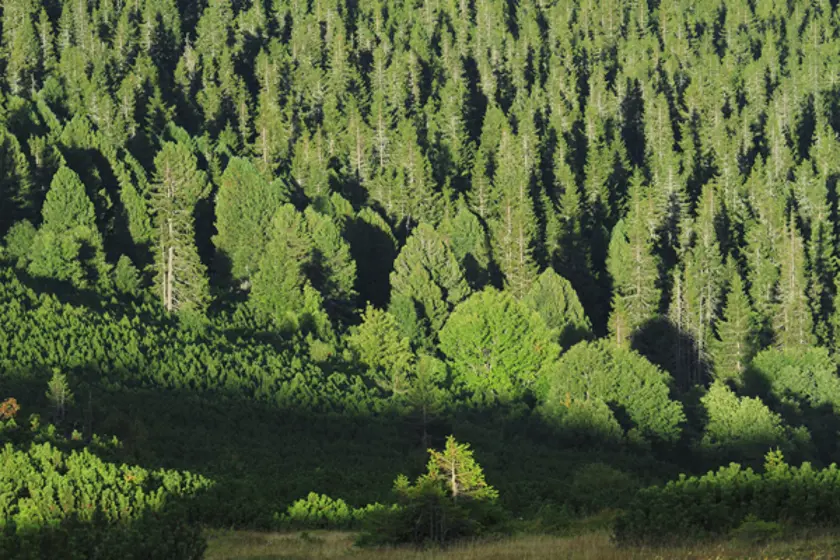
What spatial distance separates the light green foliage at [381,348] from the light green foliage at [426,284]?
233 inches

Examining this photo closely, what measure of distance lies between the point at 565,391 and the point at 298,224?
35374mm

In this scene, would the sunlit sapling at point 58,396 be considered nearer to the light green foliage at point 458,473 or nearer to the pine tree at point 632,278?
the light green foliage at point 458,473

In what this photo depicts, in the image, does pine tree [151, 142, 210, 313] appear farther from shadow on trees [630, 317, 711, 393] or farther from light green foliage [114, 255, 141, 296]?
shadow on trees [630, 317, 711, 393]

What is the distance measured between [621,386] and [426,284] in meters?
28.9

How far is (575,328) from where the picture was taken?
130 metres

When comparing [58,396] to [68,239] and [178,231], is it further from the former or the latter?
[178,231]

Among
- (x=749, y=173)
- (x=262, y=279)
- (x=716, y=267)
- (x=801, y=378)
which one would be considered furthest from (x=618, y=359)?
(x=749, y=173)

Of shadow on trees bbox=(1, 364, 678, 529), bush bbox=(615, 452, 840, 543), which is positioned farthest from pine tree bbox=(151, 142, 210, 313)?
bush bbox=(615, 452, 840, 543)

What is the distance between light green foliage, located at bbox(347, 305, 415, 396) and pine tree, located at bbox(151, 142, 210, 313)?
1496 cm

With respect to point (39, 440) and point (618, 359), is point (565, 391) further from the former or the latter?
point (39, 440)

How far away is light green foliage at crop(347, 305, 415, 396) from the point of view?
114469 mm

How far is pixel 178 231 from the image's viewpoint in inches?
4894

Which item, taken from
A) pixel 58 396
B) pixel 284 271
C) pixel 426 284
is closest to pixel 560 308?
pixel 426 284

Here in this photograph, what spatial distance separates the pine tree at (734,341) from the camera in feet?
450
